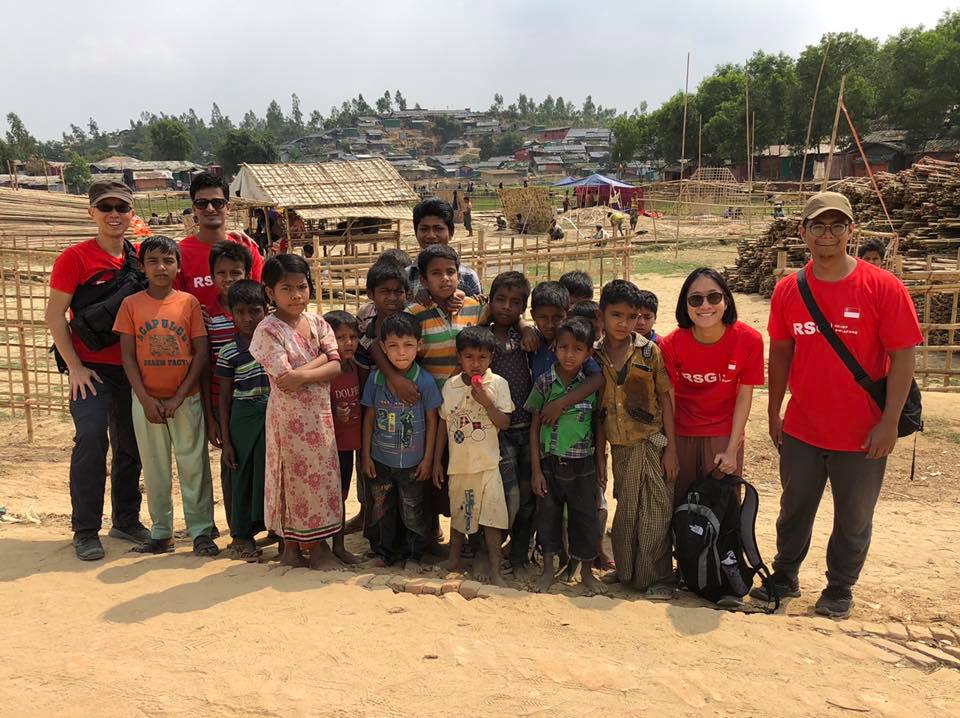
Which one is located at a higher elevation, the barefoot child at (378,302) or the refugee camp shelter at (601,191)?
the refugee camp shelter at (601,191)

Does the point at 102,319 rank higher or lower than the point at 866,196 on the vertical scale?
lower

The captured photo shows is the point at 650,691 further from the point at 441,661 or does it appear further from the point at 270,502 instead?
the point at 270,502

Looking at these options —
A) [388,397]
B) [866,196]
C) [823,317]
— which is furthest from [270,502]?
[866,196]

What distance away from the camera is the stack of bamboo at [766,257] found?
14.9m

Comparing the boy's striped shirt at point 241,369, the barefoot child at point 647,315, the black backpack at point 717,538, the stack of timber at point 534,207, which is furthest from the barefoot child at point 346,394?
the stack of timber at point 534,207

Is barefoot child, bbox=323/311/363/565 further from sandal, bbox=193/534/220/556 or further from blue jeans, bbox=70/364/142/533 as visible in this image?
blue jeans, bbox=70/364/142/533

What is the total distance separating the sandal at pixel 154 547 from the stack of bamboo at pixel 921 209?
13210 millimetres

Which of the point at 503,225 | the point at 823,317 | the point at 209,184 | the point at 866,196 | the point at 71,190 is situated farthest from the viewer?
the point at 71,190

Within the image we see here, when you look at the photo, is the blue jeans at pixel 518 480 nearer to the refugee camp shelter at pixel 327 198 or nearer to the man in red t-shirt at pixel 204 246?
the man in red t-shirt at pixel 204 246

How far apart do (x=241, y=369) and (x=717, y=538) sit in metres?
2.56

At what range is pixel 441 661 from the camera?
2838mm

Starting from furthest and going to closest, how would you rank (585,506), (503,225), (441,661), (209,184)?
(503,225) < (209,184) < (585,506) < (441,661)

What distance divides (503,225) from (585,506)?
1074 inches

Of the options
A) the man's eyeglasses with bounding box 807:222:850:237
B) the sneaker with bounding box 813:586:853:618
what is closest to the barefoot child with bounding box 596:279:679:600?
the sneaker with bounding box 813:586:853:618
